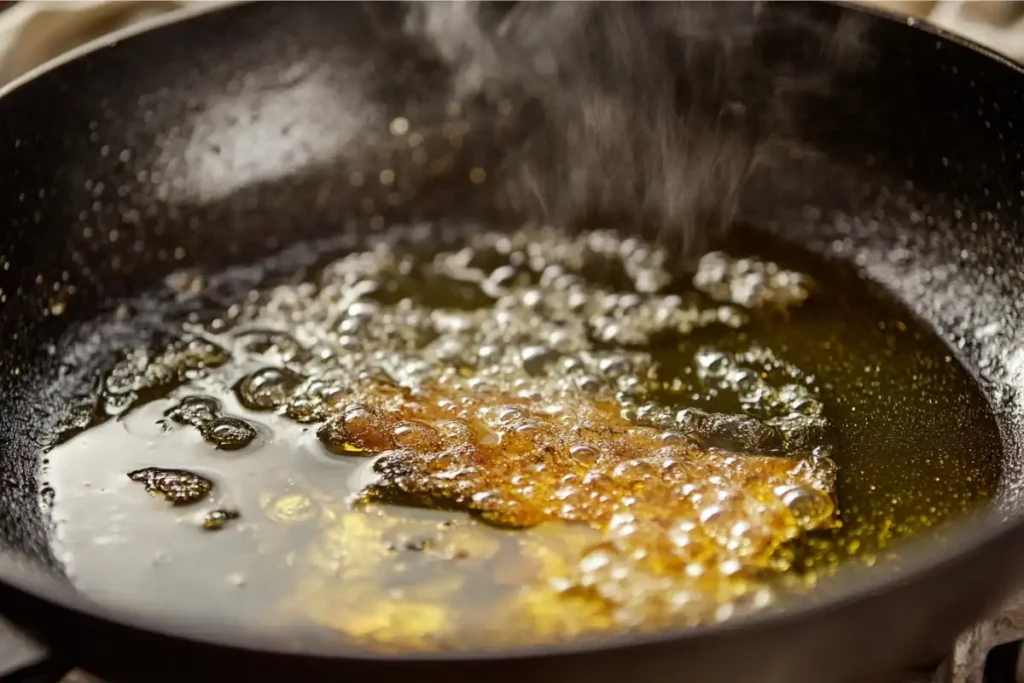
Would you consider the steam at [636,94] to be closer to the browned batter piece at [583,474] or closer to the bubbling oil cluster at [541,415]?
the bubbling oil cluster at [541,415]

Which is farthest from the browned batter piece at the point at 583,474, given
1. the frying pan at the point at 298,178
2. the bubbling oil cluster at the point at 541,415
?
the frying pan at the point at 298,178

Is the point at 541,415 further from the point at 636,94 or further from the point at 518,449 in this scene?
the point at 636,94

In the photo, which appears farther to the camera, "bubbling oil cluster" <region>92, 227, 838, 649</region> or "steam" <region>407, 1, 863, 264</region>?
"steam" <region>407, 1, 863, 264</region>

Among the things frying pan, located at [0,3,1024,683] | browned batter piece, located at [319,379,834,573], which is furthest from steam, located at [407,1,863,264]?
browned batter piece, located at [319,379,834,573]

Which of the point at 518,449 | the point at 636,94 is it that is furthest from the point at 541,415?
the point at 636,94

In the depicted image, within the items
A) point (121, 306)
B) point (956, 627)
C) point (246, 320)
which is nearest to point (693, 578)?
point (956, 627)

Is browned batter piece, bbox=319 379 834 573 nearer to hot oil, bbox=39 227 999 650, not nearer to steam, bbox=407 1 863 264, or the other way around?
hot oil, bbox=39 227 999 650

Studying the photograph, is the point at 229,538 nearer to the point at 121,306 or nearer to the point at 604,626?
the point at 604,626
